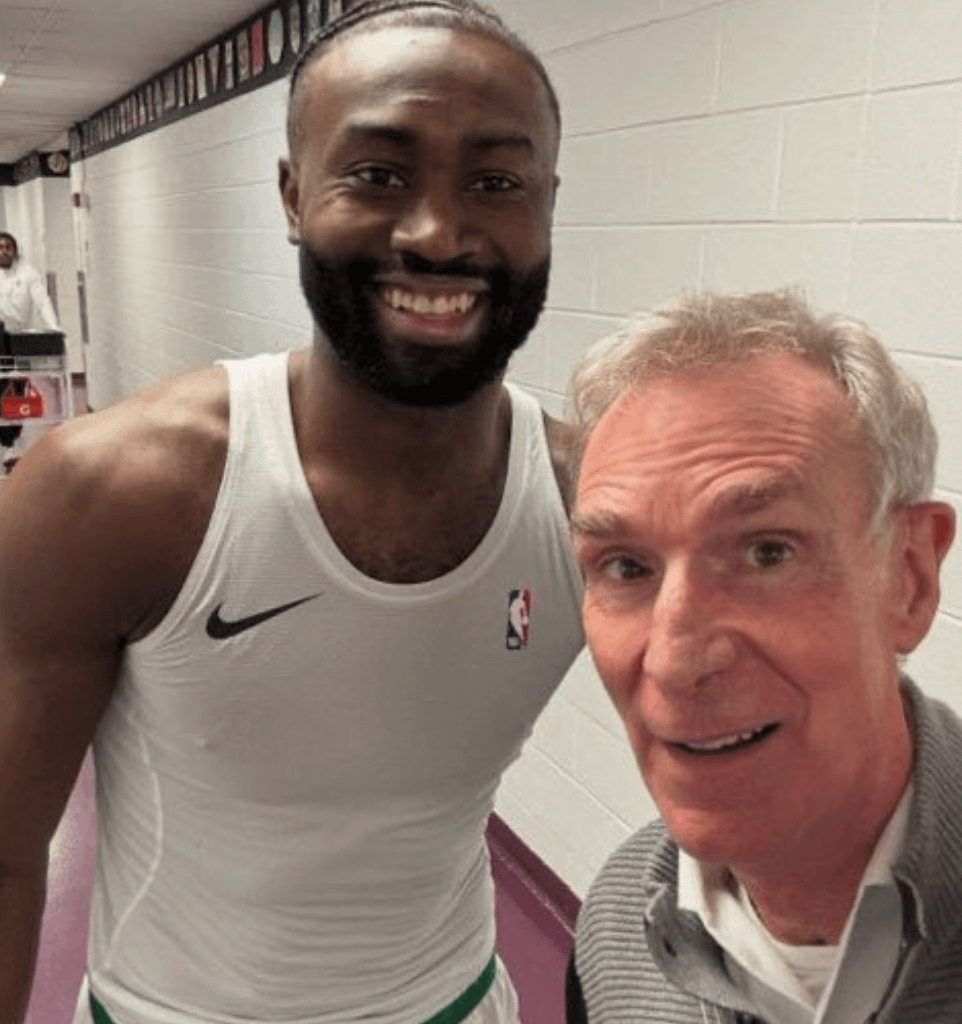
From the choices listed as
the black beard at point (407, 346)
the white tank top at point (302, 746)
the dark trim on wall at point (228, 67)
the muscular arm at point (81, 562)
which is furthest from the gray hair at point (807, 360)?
the dark trim on wall at point (228, 67)

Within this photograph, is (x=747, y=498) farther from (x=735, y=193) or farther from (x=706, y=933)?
(x=735, y=193)

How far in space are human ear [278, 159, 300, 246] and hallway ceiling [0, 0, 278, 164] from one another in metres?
4.19

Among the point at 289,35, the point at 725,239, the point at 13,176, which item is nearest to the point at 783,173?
the point at 725,239

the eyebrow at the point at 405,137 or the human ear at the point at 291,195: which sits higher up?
the eyebrow at the point at 405,137

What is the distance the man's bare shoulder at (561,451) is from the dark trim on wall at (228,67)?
3046 mm

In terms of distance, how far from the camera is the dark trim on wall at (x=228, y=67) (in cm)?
452

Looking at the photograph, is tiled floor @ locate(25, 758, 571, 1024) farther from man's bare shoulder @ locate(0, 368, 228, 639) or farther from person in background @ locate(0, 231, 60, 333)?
person in background @ locate(0, 231, 60, 333)

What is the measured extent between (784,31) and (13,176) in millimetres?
18384

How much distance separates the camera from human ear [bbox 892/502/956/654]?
0.88m

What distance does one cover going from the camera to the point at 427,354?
1173 millimetres

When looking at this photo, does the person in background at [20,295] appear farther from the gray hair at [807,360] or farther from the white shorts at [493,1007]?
the gray hair at [807,360]

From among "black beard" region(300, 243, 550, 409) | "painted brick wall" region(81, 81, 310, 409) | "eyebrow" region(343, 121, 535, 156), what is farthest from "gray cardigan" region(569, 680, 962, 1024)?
"painted brick wall" region(81, 81, 310, 409)

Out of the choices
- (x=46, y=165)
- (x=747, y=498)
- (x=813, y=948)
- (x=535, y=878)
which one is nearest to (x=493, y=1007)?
(x=813, y=948)

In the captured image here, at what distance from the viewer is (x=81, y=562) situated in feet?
3.68
